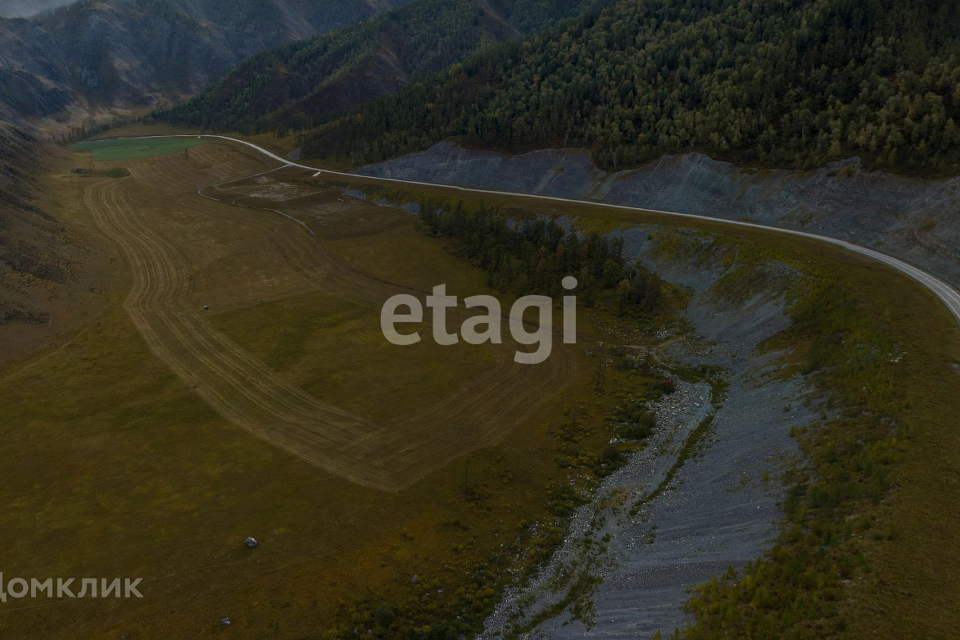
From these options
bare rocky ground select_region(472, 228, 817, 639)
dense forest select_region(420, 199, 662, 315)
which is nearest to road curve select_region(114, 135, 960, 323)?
dense forest select_region(420, 199, 662, 315)

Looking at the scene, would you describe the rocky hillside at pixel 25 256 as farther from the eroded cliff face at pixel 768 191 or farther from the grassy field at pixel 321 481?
the eroded cliff face at pixel 768 191

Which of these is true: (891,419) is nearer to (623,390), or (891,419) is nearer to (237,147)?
(623,390)

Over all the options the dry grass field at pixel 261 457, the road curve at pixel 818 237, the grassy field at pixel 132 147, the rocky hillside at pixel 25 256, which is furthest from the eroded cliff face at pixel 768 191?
the grassy field at pixel 132 147

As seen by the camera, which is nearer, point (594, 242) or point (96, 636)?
point (96, 636)

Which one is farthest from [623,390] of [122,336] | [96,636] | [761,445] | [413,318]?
[122,336]

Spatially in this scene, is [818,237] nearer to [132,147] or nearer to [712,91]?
[712,91]

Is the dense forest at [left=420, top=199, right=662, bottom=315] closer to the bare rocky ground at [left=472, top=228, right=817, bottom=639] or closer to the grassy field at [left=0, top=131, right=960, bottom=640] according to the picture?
the grassy field at [left=0, top=131, right=960, bottom=640]
